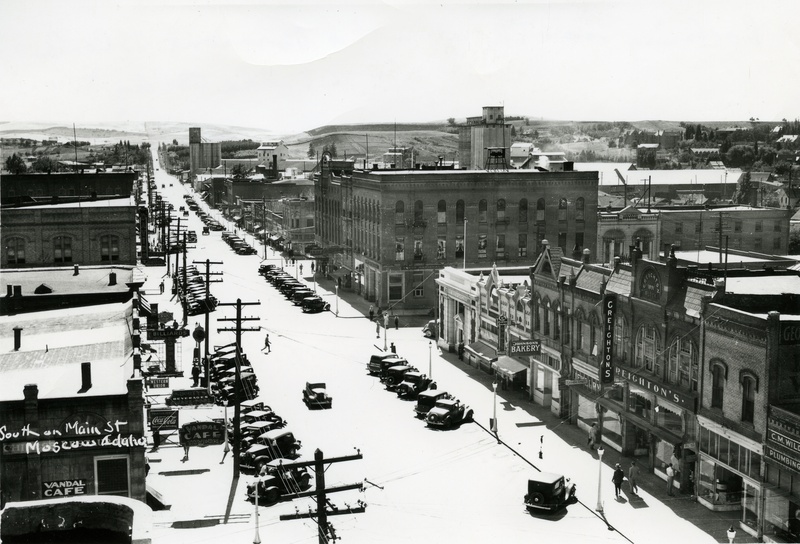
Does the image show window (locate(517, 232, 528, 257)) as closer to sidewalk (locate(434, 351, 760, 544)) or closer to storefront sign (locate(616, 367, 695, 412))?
sidewalk (locate(434, 351, 760, 544))

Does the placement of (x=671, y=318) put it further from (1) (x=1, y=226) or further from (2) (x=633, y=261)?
(1) (x=1, y=226)

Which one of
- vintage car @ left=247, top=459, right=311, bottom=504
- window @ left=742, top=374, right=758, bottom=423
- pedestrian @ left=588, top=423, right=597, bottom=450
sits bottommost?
pedestrian @ left=588, top=423, right=597, bottom=450

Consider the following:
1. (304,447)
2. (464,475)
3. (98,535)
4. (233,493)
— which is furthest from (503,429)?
(98,535)

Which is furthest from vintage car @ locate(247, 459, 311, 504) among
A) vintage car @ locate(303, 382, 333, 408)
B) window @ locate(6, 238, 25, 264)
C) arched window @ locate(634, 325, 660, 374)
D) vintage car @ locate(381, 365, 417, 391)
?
window @ locate(6, 238, 25, 264)

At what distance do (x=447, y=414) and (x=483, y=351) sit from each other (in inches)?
571

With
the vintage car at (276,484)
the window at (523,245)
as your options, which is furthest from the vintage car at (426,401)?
the window at (523,245)

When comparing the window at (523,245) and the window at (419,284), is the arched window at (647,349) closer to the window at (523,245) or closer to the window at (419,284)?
the window at (419,284)

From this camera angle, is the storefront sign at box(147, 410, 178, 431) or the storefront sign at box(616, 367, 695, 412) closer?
the storefront sign at box(616, 367, 695, 412)

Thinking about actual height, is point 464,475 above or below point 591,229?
below

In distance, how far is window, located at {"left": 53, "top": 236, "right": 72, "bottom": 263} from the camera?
83.6 metres

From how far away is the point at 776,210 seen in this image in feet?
342

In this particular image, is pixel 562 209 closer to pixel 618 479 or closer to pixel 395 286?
pixel 395 286

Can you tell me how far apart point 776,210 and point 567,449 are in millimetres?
69347

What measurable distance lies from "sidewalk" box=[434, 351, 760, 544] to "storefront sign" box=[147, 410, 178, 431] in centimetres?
1743
